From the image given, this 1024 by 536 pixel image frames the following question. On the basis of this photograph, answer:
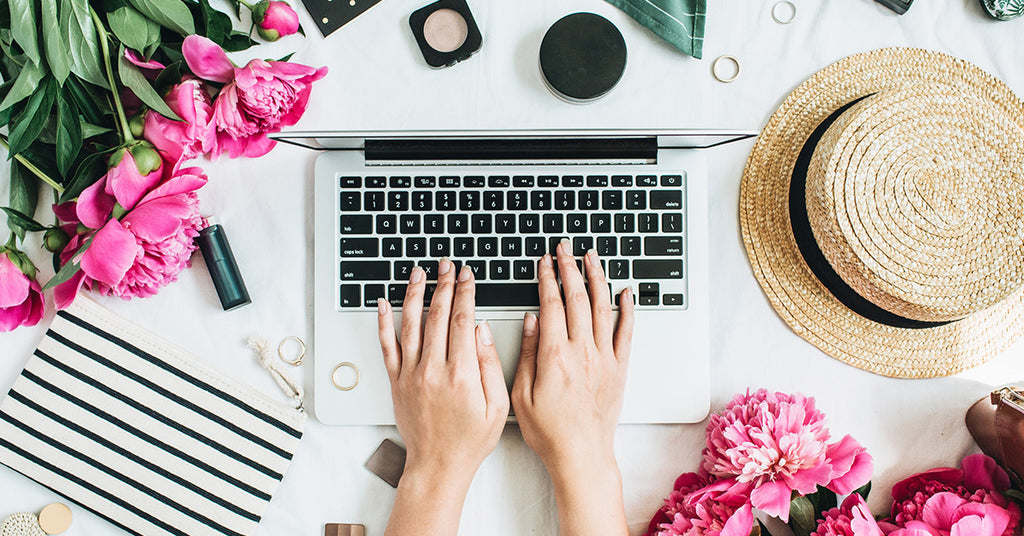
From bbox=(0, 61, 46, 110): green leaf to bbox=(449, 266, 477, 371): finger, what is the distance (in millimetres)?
411

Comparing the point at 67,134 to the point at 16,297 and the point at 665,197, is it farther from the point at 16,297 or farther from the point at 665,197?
the point at 665,197

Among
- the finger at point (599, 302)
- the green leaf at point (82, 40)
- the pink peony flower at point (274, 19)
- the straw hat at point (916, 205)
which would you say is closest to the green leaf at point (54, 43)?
the green leaf at point (82, 40)

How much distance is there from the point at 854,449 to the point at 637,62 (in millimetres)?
453

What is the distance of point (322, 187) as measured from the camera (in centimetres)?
65

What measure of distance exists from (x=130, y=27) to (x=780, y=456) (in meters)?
0.71

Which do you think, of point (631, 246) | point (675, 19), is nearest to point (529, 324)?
point (631, 246)

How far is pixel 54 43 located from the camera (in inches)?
20.4

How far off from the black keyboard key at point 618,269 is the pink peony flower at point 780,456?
0.17 metres

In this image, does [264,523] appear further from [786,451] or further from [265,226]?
[786,451]

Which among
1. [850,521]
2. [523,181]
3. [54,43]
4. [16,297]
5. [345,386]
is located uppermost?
[54,43]

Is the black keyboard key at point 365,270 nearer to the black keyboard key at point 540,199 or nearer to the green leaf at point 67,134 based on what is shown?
the black keyboard key at point 540,199

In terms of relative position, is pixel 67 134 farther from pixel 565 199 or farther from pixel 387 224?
pixel 565 199

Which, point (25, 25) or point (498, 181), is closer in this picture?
point (25, 25)

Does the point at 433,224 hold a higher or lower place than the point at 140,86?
lower
